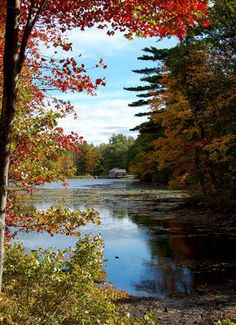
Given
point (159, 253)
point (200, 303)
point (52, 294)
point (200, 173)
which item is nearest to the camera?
point (52, 294)

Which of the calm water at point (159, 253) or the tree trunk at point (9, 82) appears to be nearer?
the tree trunk at point (9, 82)

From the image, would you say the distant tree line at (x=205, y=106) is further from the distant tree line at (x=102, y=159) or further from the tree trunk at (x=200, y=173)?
the distant tree line at (x=102, y=159)

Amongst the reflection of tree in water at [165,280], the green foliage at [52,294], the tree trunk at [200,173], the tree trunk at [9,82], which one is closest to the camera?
the tree trunk at [9,82]

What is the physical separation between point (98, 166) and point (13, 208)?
149m

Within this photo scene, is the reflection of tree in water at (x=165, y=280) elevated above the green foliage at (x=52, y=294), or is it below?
below

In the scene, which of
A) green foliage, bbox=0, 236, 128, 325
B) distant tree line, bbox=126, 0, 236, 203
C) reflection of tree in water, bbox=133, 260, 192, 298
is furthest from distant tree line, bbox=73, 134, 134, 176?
green foliage, bbox=0, 236, 128, 325

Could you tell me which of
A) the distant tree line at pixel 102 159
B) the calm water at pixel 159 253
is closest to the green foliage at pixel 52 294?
the calm water at pixel 159 253

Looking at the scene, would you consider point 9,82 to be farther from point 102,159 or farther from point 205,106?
point 102,159

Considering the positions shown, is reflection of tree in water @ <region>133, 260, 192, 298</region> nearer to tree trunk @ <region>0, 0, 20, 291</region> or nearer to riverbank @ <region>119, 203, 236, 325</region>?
riverbank @ <region>119, 203, 236, 325</region>

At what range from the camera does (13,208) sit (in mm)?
9172

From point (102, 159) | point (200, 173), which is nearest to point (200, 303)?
point (200, 173)

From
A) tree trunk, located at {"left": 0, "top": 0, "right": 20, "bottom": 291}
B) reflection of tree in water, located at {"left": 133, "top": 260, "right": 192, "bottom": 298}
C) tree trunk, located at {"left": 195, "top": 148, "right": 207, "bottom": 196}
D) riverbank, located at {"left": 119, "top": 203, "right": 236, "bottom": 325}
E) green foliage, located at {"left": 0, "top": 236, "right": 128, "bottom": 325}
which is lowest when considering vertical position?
reflection of tree in water, located at {"left": 133, "top": 260, "right": 192, "bottom": 298}

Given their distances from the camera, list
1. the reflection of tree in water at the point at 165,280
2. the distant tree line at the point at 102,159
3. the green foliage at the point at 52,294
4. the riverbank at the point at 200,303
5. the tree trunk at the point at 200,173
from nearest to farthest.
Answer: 1. the green foliage at the point at 52,294
2. the riverbank at the point at 200,303
3. the reflection of tree in water at the point at 165,280
4. the tree trunk at the point at 200,173
5. the distant tree line at the point at 102,159

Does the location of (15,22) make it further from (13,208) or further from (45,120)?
(13,208)
